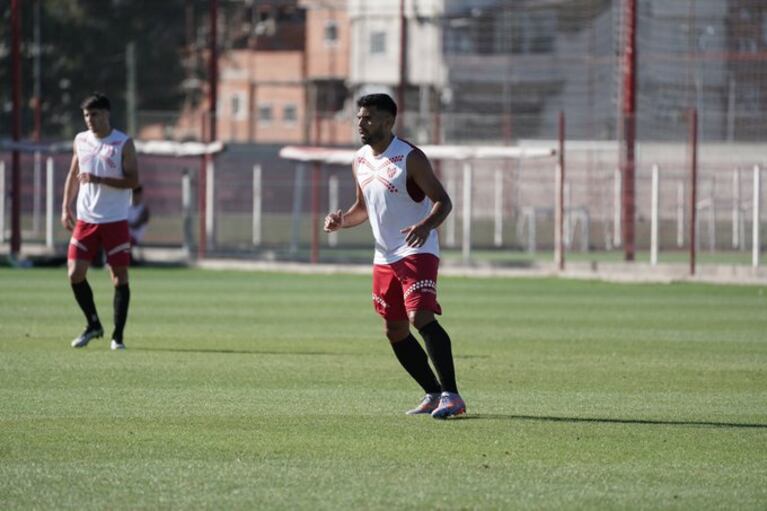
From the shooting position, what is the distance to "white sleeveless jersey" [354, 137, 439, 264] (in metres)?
10.7

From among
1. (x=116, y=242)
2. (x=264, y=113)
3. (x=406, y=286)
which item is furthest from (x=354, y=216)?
(x=264, y=113)

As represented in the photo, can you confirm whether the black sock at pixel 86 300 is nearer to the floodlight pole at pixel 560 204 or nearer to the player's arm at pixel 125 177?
the player's arm at pixel 125 177

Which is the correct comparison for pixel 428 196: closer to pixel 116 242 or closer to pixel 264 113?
pixel 116 242

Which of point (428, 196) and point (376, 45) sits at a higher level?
point (376, 45)

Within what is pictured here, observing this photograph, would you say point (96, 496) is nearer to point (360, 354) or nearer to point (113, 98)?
point (360, 354)

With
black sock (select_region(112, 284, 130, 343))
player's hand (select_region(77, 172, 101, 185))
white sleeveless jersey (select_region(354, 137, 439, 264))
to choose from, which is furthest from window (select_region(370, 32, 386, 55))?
white sleeveless jersey (select_region(354, 137, 439, 264))

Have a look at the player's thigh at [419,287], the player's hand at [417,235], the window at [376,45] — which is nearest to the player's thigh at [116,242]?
the player's thigh at [419,287]

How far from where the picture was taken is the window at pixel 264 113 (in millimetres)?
59838

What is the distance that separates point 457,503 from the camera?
7617 millimetres

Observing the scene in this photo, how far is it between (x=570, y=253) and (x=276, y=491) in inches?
1088

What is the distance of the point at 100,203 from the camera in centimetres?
1541

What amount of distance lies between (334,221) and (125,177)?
4.78 meters

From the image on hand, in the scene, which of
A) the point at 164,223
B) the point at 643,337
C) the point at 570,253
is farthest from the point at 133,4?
the point at 643,337

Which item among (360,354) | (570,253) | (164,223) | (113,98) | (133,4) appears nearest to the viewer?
(360,354)
